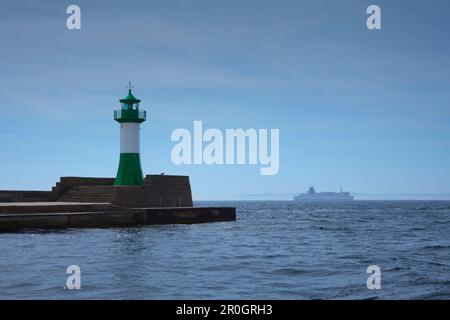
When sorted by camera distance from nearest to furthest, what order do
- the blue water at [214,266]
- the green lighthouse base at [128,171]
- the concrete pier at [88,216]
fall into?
the blue water at [214,266] → the concrete pier at [88,216] → the green lighthouse base at [128,171]

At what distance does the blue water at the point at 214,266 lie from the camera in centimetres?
1362

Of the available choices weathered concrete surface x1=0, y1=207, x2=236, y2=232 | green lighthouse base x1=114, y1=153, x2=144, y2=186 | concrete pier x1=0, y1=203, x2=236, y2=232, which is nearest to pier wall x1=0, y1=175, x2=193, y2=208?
green lighthouse base x1=114, y1=153, x2=144, y2=186

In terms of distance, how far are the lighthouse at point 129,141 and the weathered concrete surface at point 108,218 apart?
160 inches

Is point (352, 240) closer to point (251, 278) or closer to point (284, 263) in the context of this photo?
point (284, 263)

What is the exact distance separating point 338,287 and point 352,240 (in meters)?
16.7

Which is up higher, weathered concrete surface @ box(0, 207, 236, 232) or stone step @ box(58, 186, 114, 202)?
stone step @ box(58, 186, 114, 202)

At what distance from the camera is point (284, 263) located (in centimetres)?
1973

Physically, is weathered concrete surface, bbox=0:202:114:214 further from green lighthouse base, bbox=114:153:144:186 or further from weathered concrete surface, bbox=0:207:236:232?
green lighthouse base, bbox=114:153:144:186

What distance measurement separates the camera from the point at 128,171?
40469 mm

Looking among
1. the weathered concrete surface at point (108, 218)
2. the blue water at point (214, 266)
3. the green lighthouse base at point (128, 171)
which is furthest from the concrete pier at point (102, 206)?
the blue water at point (214, 266)

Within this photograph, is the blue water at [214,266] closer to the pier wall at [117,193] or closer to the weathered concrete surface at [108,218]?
the weathered concrete surface at [108,218]

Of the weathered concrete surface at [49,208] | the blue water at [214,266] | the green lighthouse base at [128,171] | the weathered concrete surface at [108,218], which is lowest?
the blue water at [214,266]

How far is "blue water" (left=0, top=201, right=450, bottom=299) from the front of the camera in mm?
13617

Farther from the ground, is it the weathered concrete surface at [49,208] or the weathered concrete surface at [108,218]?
the weathered concrete surface at [49,208]
